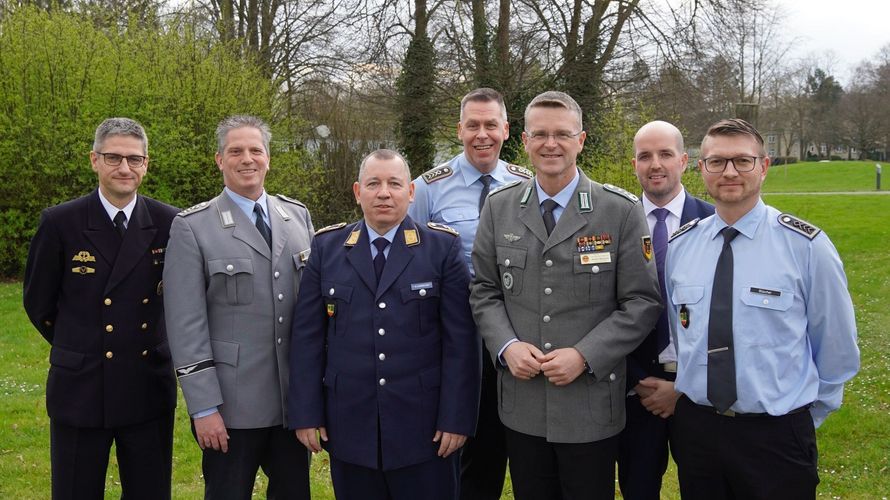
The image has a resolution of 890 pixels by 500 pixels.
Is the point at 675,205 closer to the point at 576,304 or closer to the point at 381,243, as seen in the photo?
the point at 576,304

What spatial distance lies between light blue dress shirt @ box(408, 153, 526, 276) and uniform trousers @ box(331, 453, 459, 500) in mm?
1185

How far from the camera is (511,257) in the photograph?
3.10m

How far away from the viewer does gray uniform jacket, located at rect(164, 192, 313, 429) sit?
315 cm

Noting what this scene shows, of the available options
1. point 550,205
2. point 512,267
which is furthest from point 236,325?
point 550,205

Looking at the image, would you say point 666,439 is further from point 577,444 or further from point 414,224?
point 414,224

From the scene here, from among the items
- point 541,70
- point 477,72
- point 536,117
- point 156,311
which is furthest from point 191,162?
point 536,117

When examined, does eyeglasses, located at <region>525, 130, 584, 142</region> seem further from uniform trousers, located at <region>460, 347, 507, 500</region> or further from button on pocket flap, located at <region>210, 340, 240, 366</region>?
button on pocket flap, located at <region>210, 340, 240, 366</region>

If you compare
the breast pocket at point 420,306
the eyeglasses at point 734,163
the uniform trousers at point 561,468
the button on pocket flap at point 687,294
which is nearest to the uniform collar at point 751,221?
the eyeglasses at point 734,163

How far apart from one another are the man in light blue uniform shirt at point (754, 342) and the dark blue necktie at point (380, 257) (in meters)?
1.31

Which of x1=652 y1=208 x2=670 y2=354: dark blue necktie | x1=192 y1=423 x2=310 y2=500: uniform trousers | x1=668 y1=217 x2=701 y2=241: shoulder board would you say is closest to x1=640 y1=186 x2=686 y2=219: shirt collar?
x1=652 y1=208 x2=670 y2=354: dark blue necktie

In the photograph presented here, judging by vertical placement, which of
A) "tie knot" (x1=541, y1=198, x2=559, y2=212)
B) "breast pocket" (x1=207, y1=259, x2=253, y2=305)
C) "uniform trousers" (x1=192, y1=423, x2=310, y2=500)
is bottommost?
"uniform trousers" (x1=192, y1=423, x2=310, y2=500)

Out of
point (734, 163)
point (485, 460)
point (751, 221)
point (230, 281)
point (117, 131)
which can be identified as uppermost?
point (117, 131)

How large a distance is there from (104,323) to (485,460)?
2039mm

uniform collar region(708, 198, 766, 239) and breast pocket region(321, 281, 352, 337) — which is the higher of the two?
uniform collar region(708, 198, 766, 239)
